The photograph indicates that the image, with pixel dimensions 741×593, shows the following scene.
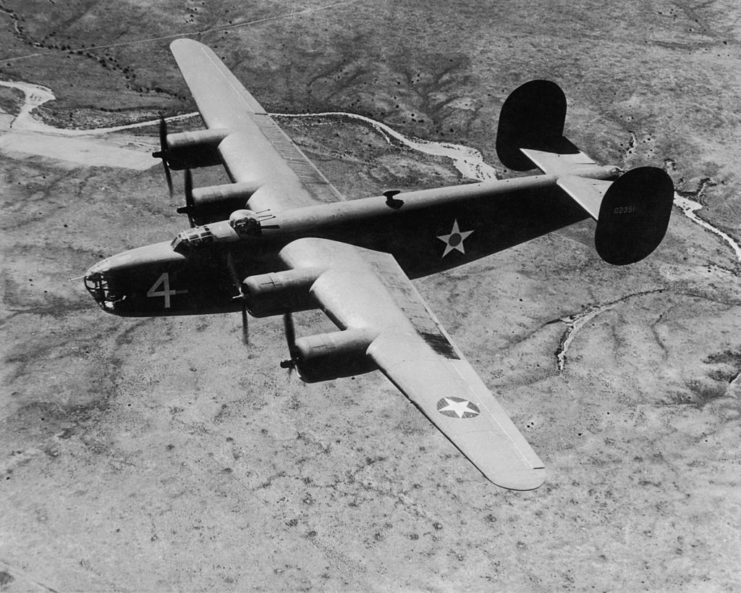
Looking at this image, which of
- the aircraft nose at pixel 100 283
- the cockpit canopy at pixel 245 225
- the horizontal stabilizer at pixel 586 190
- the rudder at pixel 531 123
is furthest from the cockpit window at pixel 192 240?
the horizontal stabilizer at pixel 586 190

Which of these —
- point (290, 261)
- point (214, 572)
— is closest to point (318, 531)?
point (214, 572)

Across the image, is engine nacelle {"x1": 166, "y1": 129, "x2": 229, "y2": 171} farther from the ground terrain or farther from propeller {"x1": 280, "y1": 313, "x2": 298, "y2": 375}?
propeller {"x1": 280, "y1": 313, "x2": 298, "y2": 375}

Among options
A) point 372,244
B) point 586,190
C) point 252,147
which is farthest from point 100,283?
point 586,190

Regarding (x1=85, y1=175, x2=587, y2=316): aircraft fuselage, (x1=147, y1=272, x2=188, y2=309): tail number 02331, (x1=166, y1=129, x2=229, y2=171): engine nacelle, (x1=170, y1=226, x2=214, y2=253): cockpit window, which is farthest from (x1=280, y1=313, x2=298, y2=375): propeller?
(x1=166, y1=129, x2=229, y2=171): engine nacelle

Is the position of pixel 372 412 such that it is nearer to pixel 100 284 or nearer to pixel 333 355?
pixel 333 355

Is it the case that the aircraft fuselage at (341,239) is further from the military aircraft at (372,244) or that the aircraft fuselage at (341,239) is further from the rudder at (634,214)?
the rudder at (634,214)
